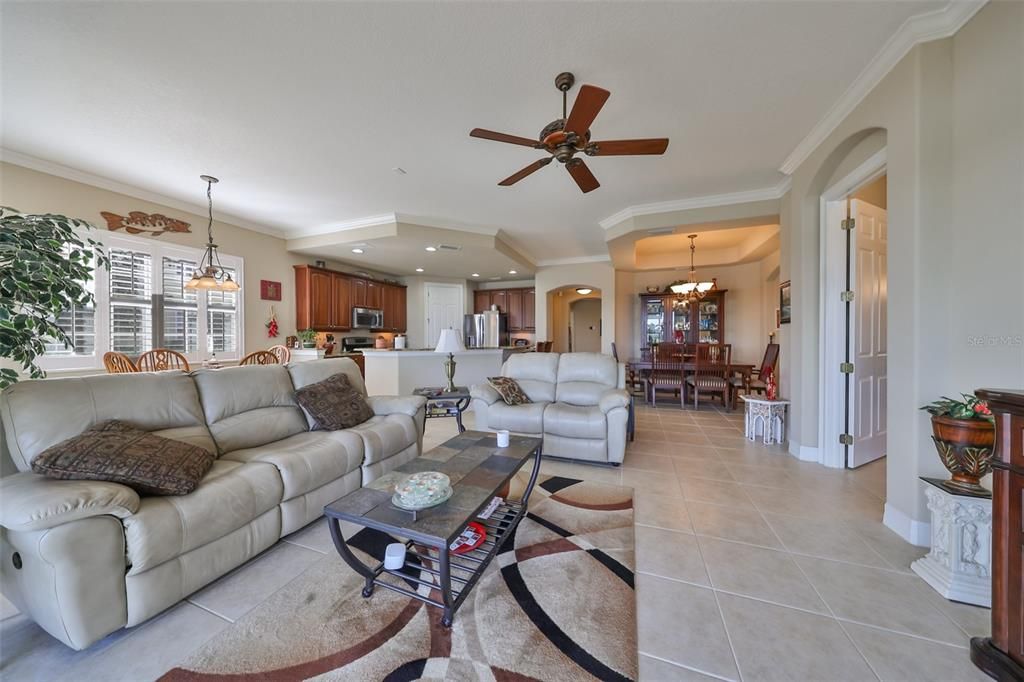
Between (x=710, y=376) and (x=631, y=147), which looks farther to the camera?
(x=710, y=376)

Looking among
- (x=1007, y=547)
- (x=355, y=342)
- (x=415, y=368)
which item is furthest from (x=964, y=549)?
(x=355, y=342)

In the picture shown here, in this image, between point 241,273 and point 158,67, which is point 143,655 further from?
point 241,273

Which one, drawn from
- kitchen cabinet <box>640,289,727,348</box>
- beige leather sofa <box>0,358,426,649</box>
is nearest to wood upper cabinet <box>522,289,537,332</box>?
kitchen cabinet <box>640,289,727,348</box>

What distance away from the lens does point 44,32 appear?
1.83 metres

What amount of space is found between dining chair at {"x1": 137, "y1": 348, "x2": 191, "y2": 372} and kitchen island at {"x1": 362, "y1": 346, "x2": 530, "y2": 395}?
202cm

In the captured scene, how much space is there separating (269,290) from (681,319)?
7501 millimetres

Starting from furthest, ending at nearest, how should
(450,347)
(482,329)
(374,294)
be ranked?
(482,329) → (374,294) → (450,347)

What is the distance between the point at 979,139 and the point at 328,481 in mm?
3945

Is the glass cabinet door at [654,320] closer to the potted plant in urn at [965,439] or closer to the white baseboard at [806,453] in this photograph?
the white baseboard at [806,453]

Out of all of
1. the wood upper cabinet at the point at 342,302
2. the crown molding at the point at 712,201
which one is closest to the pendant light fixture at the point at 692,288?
the crown molding at the point at 712,201

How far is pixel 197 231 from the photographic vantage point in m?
4.24

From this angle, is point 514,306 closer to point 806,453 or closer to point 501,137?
point 806,453

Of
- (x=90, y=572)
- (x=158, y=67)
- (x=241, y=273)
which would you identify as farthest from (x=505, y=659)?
(x=241, y=273)

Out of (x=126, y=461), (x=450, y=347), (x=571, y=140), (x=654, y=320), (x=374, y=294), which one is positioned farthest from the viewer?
(x=654, y=320)
